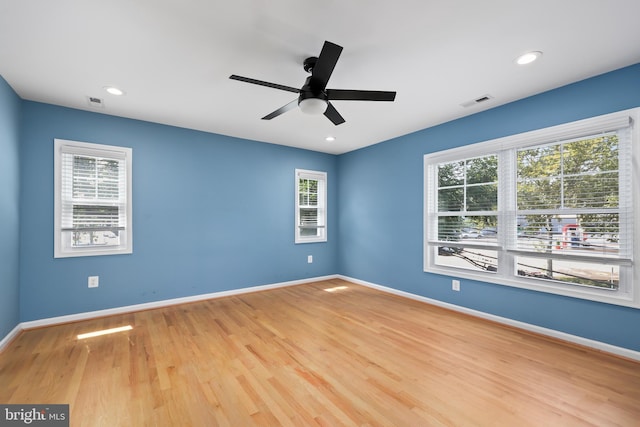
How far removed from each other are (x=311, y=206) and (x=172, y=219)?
8.15ft

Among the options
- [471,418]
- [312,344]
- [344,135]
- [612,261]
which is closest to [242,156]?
[344,135]

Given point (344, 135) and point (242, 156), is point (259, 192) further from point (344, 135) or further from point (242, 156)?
point (344, 135)

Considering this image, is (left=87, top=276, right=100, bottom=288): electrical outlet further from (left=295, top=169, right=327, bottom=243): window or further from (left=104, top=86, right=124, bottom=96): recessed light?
(left=295, top=169, right=327, bottom=243): window

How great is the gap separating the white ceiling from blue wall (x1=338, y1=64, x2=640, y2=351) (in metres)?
0.19

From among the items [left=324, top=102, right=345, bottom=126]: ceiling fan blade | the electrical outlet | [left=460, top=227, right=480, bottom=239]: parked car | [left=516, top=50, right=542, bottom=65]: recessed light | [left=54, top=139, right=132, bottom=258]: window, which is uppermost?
[left=516, top=50, right=542, bottom=65]: recessed light

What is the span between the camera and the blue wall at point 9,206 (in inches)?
105

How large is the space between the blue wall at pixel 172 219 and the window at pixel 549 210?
8.74 feet

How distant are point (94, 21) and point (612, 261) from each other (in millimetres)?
4597

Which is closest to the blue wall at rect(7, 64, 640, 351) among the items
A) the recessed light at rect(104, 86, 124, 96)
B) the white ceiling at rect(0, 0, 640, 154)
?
the white ceiling at rect(0, 0, 640, 154)

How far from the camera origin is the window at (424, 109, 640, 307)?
256cm

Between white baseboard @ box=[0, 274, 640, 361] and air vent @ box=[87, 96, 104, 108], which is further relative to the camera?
air vent @ box=[87, 96, 104, 108]

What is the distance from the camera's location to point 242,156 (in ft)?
15.4

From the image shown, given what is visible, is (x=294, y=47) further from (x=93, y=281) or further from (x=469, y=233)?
(x=93, y=281)

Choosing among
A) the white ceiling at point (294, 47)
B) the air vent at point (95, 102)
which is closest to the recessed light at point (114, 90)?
the white ceiling at point (294, 47)
